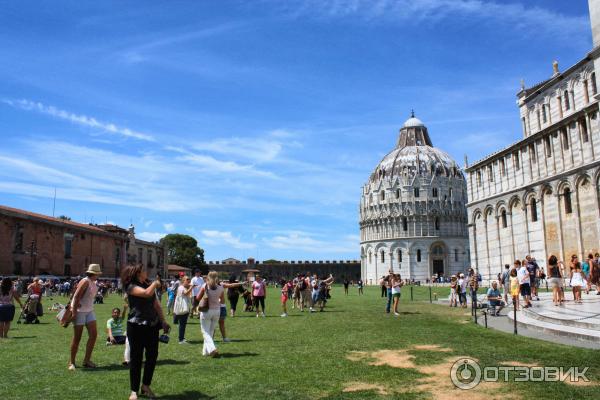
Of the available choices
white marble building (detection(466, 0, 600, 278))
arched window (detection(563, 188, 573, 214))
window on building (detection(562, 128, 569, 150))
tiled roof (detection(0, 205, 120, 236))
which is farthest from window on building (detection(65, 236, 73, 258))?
window on building (detection(562, 128, 569, 150))

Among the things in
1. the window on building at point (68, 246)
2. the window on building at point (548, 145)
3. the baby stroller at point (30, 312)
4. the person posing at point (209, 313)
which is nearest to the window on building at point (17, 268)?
the window on building at point (68, 246)

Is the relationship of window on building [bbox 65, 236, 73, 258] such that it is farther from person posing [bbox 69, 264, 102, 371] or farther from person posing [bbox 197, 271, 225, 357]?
person posing [bbox 69, 264, 102, 371]

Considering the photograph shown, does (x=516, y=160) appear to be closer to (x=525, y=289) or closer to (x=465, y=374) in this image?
(x=525, y=289)

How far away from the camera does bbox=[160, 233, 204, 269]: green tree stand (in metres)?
95.8

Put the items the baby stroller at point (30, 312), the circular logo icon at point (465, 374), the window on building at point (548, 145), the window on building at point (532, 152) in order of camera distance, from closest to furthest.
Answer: the circular logo icon at point (465, 374), the baby stroller at point (30, 312), the window on building at point (548, 145), the window on building at point (532, 152)

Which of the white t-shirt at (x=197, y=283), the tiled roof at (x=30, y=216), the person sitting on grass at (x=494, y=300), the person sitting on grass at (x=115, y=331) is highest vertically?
the tiled roof at (x=30, y=216)

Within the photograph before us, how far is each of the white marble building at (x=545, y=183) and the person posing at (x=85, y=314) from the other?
27.0 metres

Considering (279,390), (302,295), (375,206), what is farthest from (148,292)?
(375,206)

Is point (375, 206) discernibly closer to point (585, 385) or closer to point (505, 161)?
point (505, 161)

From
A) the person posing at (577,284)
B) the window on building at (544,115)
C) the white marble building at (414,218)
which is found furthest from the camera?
the white marble building at (414,218)

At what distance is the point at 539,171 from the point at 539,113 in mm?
6554

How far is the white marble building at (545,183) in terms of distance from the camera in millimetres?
28141

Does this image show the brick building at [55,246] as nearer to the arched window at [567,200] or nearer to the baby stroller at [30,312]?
the baby stroller at [30,312]

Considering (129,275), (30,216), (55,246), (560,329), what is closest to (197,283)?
(129,275)
